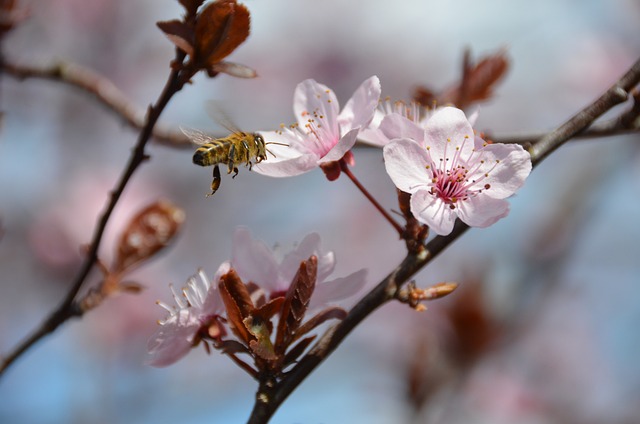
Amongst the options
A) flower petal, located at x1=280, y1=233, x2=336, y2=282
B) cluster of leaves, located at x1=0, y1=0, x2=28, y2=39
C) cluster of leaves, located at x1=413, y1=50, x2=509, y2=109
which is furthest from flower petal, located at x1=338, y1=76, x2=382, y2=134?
cluster of leaves, located at x1=0, y1=0, x2=28, y2=39

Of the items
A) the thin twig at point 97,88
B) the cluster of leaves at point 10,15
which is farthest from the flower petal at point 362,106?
the cluster of leaves at point 10,15

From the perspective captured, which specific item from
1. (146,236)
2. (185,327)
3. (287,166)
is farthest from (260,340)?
(146,236)

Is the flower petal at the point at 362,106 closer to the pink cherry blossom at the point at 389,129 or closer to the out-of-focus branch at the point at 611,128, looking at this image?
the pink cherry blossom at the point at 389,129

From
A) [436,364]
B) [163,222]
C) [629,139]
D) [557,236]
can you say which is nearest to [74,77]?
[163,222]

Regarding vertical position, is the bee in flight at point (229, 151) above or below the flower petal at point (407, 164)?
above

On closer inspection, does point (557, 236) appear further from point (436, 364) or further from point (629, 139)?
point (436, 364)

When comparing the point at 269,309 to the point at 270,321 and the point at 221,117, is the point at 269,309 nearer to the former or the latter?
the point at 270,321
